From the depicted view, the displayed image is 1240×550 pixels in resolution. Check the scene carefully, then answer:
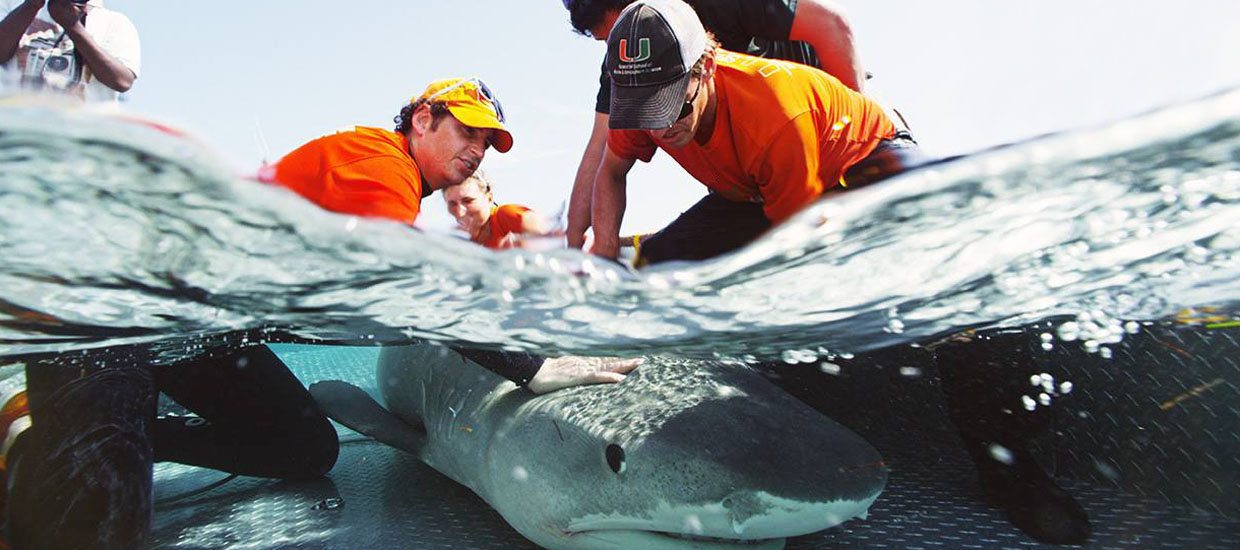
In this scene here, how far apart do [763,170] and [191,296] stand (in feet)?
6.64

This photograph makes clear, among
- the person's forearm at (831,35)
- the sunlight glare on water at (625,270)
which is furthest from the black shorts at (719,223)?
the person's forearm at (831,35)

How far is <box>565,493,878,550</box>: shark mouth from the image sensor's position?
72.4 inches

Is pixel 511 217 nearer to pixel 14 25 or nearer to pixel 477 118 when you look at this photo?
pixel 477 118

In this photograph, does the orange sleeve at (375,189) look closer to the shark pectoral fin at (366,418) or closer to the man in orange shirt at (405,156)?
the man in orange shirt at (405,156)

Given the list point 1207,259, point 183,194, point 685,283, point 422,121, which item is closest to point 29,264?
point 183,194

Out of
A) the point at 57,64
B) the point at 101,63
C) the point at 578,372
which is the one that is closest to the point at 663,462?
the point at 578,372

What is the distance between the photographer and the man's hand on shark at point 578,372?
2.62m

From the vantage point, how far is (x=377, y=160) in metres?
2.70

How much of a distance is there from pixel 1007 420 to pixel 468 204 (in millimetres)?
3408

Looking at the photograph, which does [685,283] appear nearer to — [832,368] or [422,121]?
[832,368]

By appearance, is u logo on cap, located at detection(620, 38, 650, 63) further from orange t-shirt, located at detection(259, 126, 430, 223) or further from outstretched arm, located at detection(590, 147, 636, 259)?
outstretched arm, located at detection(590, 147, 636, 259)

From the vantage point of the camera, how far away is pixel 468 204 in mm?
4637

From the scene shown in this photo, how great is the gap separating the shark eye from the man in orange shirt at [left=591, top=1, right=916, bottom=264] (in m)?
0.77

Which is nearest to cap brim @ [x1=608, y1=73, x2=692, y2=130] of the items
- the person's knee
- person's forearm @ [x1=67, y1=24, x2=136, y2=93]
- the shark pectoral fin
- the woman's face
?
the shark pectoral fin
